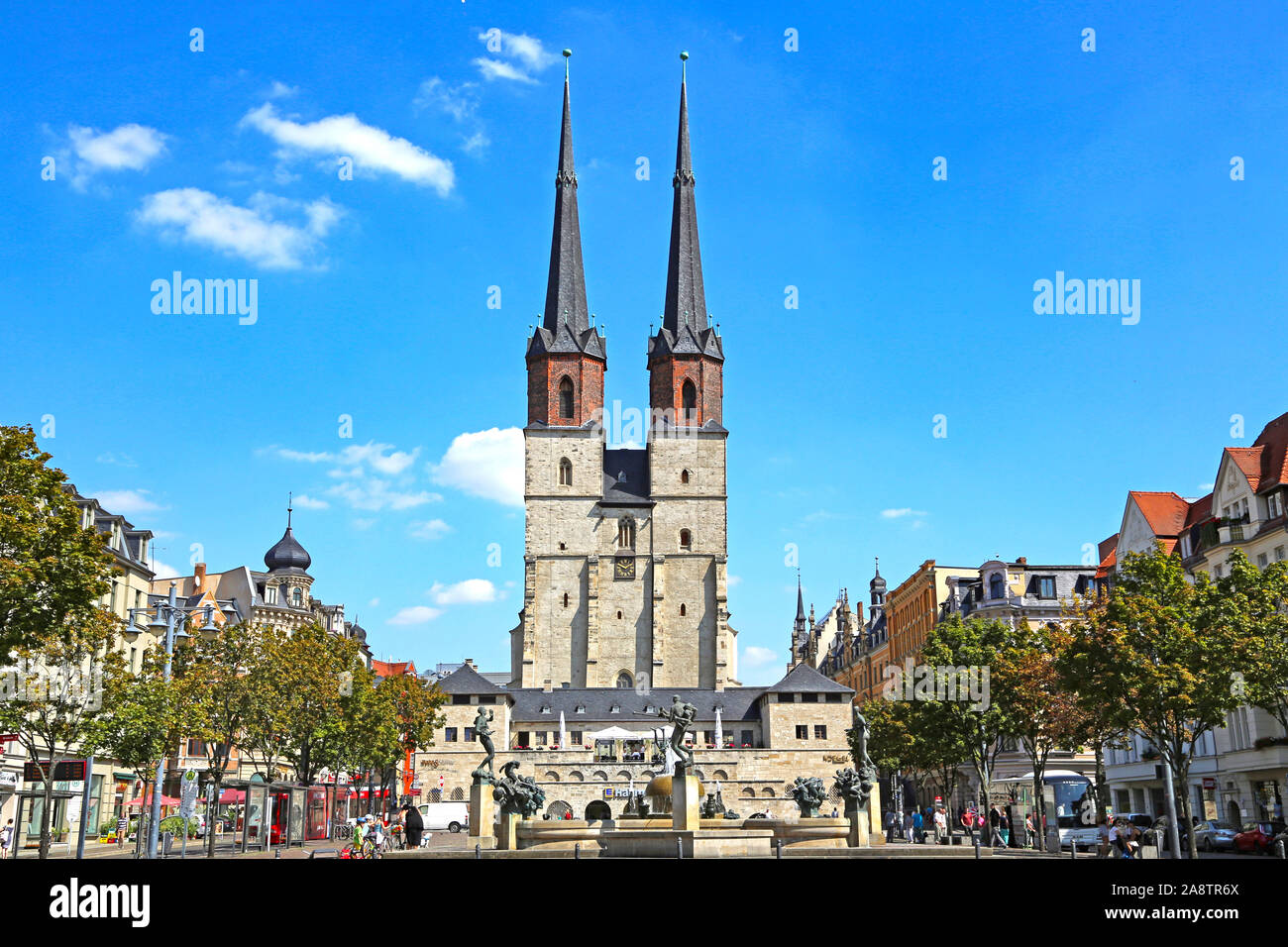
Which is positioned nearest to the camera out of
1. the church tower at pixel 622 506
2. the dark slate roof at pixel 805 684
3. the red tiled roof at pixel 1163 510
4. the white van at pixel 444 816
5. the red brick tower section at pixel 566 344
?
the red tiled roof at pixel 1163 510

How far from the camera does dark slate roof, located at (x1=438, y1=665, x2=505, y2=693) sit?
312ft

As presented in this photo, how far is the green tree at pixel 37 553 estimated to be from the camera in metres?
25.4

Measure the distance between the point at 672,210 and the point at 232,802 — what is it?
8344 cm

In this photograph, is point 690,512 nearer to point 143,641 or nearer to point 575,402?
point 575,402

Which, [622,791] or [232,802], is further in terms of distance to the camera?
[622,791]

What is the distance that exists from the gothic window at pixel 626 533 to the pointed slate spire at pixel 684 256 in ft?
64.0

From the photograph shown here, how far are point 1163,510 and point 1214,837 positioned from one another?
2719 centimetres

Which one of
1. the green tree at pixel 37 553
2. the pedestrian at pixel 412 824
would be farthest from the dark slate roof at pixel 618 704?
the green tree at pixel 37 553

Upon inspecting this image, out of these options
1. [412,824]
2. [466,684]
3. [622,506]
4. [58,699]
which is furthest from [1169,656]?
[622,506]

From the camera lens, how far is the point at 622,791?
85188 mm

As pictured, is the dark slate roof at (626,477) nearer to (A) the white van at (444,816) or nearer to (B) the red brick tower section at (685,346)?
(B) the red brick tower section at (685,346)

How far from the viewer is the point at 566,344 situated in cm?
→ 11656

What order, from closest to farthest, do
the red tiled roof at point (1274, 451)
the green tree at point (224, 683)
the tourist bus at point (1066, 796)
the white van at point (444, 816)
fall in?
the green tree at point (224, 683), the red tiled roof at point (1274, 451), the tourist bus at point (1066, 796), the white van at point (444, 816)
